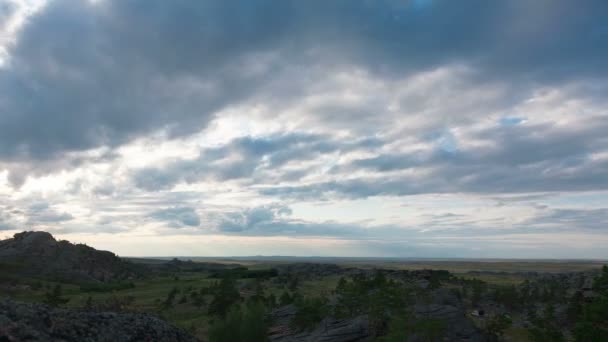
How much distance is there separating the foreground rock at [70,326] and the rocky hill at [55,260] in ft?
248

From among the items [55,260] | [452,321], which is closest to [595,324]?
[452,321]

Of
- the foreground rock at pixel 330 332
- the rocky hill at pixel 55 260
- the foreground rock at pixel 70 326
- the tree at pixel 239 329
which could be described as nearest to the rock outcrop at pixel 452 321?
the foreground rock at pixel 330 332

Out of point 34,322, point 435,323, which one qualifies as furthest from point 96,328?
point 435,323

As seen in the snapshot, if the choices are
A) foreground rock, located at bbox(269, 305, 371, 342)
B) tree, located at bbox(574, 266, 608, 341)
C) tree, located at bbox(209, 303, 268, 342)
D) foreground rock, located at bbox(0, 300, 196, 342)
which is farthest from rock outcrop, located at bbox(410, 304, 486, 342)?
foreground rock, located at bbox(0, 300, 196, 342)

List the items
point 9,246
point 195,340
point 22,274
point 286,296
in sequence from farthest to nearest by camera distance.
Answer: point 9,246 → point 22,274 → point 286,296 → point 195,340

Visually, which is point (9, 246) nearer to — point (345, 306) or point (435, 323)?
point (345, 306)

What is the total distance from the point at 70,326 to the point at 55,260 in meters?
91.9

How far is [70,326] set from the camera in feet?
65.9

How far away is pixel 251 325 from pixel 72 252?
303ft

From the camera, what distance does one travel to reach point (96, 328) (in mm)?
21562

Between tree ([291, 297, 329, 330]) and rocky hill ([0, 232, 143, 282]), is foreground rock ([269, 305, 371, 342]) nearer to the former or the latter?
tree ([291, 297, 329, 330])

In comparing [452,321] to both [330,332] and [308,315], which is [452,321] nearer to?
[330,332]

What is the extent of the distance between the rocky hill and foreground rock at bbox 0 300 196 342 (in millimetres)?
75665

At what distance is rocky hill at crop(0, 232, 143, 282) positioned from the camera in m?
92.8
